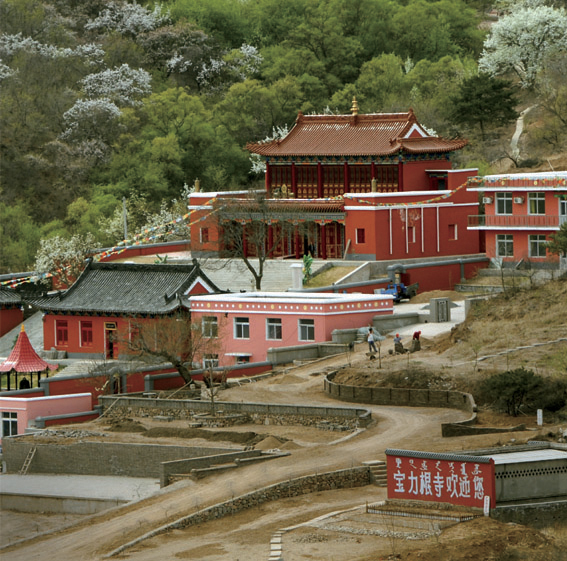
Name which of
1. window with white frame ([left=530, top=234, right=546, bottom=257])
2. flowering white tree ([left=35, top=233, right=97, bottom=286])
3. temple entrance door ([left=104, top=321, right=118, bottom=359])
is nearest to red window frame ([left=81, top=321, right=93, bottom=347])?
temple entrance door ([left=104, top=321, right=118, bottom=359])

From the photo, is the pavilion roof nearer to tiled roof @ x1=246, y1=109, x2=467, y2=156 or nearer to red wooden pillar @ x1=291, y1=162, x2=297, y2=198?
tiled roof @ x1=246, y1=109, x2=467, y2=156

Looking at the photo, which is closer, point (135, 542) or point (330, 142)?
point (135, 542)

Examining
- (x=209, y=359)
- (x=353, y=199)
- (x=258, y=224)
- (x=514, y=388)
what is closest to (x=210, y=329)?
(x=209, y=359)

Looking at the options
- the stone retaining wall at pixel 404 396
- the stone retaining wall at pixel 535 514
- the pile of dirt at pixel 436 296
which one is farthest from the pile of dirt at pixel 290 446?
the pile of dirt at pixel 436 296

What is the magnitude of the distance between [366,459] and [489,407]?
21.4 ft

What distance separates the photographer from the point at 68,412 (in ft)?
222

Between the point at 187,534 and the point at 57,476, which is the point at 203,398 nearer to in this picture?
the point at 57,476

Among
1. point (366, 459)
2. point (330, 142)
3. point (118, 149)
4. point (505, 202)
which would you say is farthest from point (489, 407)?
point (118, 149)

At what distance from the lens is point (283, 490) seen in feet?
169

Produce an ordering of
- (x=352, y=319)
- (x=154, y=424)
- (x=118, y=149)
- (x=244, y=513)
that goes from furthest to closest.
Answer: (x=118, y=149) < (x=352, y=319) < (x=154, y=424) < (x=244, y=513)

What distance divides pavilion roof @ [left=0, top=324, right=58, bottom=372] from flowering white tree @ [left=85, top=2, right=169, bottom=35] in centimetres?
7933

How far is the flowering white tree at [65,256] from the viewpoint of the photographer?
9212cm

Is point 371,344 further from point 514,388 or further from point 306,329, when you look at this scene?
point 514,388

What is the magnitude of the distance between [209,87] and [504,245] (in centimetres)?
5668
